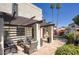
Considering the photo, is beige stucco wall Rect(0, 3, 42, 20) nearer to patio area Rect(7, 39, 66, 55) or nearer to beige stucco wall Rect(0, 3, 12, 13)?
beige stucco wall Rect(0, 3, 12, 13)

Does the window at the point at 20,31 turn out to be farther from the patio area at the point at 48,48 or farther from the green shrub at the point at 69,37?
the green shrub at the point at 69,37

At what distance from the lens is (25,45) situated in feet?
16.2

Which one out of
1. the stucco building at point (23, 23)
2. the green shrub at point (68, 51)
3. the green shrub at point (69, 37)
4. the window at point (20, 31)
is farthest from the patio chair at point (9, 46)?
the green shrub at point (69, 37)

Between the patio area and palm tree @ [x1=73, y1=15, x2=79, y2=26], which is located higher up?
palm tree @ [x1=73, y1=15, x2=79, y2=26]

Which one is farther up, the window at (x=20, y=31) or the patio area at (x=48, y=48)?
the window at (x=20, y=31)

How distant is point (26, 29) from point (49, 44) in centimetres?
70

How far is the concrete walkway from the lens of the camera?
4922mm

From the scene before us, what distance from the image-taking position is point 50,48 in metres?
5.00

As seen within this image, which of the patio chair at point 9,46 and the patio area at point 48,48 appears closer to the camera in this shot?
the patio chair at point 9,46

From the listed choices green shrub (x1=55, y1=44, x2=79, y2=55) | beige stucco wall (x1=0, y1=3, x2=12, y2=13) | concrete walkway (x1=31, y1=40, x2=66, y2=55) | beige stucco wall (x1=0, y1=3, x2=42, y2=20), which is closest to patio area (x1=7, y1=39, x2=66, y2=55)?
concrete walkway (x1=31, y1=40, x2=66, y2=55)

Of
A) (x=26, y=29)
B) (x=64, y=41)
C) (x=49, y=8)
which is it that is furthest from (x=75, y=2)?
(x=26, y=29)

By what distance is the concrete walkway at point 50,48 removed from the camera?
16.1ft

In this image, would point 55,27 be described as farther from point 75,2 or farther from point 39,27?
point 75,2

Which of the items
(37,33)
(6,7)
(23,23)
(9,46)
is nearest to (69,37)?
(37,33)
